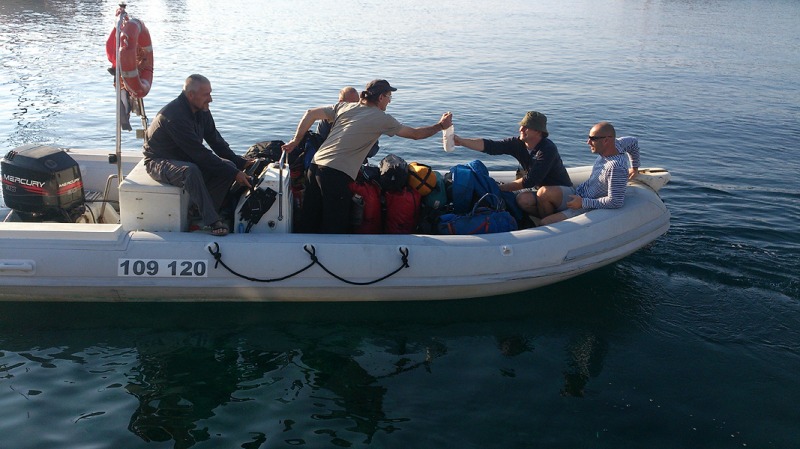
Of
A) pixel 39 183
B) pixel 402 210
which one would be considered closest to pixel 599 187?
pixel 402 210

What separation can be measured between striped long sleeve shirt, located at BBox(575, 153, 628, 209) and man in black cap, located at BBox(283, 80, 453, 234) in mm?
1351

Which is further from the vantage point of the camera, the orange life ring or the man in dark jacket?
the orange life ring

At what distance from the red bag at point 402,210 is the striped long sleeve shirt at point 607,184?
1.41 m

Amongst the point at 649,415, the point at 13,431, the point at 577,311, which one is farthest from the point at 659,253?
the point at 13,431

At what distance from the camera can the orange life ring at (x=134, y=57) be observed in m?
5.45

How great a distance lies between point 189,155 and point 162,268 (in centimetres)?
86

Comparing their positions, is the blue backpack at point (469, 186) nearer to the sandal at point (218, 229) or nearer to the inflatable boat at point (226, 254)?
the inflatable boat at point (226, 254)

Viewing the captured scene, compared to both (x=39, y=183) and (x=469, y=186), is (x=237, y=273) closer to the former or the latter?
(x=39, y=183)

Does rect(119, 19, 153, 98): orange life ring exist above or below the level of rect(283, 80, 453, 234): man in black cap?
above

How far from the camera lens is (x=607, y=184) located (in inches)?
235

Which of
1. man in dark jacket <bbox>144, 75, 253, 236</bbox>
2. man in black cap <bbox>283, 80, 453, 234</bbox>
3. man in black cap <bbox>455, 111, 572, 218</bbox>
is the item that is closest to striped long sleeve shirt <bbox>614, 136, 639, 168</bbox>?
man in black cap <bbox>455, 111, 572, 218</bbox>

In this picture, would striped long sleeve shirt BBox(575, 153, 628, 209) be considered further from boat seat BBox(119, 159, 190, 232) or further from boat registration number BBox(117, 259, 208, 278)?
boat seat BBox(119, 159, 190, 232)

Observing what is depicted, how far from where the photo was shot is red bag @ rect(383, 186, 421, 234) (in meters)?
5.86

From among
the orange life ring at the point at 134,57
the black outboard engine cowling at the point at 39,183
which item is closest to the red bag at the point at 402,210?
the orange life ring at the point at 134,57
